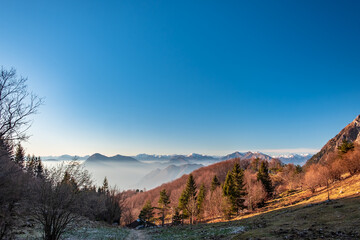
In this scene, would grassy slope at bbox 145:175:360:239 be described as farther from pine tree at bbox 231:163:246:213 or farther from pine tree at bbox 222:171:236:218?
pine tree at bbox 222:171:236:218

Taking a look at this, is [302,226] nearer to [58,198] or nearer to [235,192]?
[58,198]

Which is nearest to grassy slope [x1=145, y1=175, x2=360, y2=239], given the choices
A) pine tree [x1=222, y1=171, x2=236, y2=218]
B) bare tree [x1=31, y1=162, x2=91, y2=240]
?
bare tree [x1=31, y1=162, x2=91, y2=240]

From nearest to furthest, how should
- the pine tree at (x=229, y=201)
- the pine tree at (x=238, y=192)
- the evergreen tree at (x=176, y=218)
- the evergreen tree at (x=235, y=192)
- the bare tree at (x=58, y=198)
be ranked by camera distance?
the bare tree at (x=58, y=198) → the pine tree at (x=229, y=201) → the evergreen tree at (x=235, y=192) → the pine tree at (x=238, y=192) → the evergreen tree at (x=176, y=218)

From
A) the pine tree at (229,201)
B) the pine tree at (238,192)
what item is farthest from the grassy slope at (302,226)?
the pine tree at (229,201)

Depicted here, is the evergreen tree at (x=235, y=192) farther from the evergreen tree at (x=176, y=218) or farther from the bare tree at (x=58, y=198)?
the bare tree at (x=58, y=198)

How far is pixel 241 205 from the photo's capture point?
54.3m

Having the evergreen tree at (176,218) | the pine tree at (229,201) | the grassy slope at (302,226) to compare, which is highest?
the grassy slope at (302,226)

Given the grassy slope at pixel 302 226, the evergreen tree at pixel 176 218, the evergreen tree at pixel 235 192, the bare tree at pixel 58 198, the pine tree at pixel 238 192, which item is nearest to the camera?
the bare tree at pixel 58 198

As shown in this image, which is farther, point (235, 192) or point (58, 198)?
point (235, 192)

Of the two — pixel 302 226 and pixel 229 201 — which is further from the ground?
pixel 302 226

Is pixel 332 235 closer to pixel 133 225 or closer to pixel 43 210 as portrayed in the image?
pixel 43 210

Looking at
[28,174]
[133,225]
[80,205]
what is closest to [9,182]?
[28,174]

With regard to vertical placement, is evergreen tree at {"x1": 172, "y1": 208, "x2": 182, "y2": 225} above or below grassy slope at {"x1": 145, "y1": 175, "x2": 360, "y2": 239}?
below

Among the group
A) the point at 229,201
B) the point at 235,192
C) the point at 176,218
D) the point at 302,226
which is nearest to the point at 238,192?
the point at 235,192
